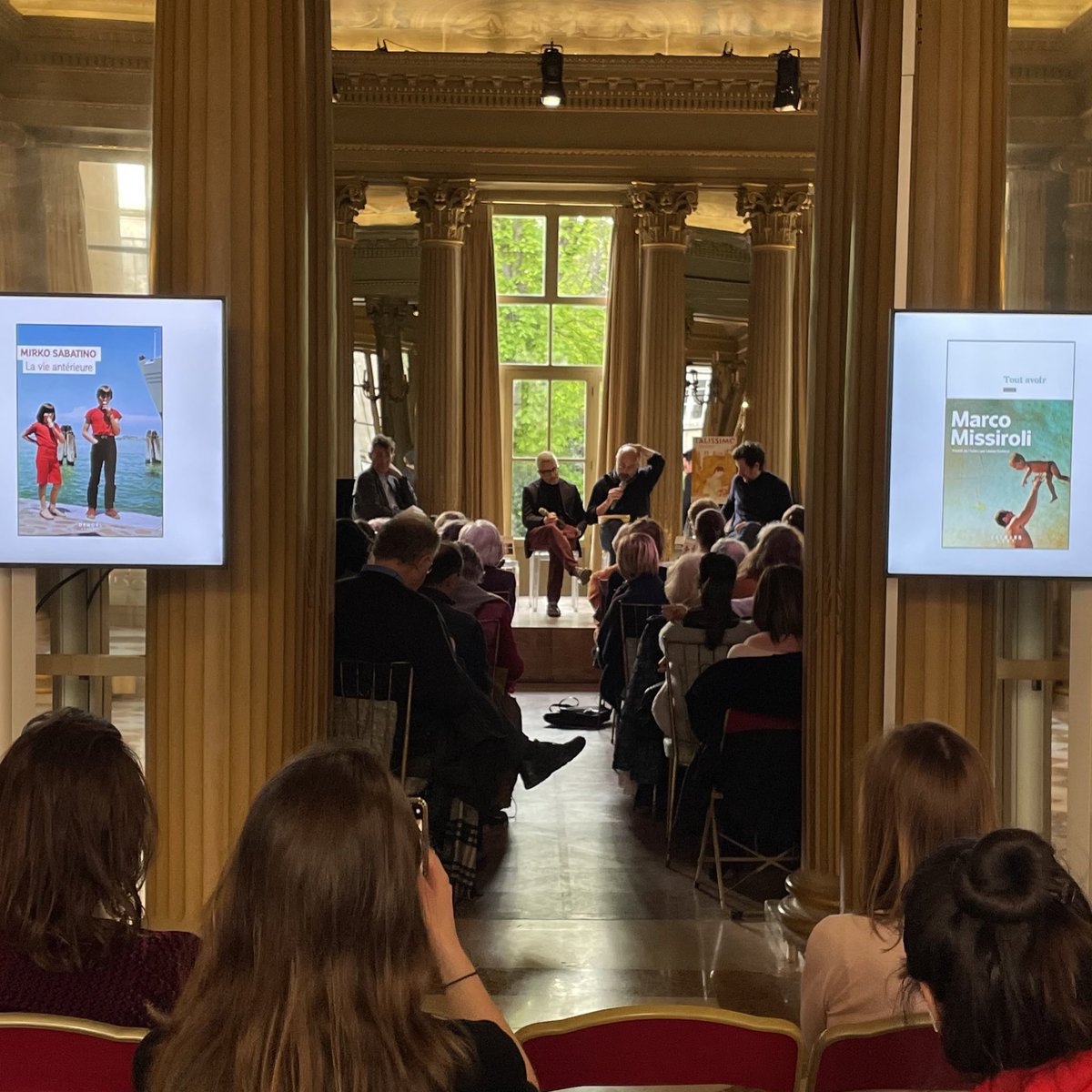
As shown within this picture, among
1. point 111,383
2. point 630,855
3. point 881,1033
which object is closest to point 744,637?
point 630,855

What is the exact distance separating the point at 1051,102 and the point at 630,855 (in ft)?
9.80

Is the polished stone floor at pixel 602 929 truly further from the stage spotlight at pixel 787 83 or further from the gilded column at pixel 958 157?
the stage spotlight at pixel 787 83

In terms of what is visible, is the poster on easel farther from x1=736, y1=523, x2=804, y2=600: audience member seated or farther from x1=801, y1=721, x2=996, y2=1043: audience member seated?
x1=801, y1=721, x2=996, y2=1043: audience member seated

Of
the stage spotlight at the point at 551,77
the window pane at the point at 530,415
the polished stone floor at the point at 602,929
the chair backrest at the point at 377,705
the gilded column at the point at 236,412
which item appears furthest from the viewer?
the window pane at the point at 530,415

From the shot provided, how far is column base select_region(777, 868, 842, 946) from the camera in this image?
162 inches

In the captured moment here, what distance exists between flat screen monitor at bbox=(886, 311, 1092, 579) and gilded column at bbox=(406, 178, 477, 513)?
33.1 feet

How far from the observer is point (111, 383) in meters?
3.29

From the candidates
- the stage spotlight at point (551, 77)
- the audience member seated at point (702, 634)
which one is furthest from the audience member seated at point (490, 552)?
the stage spotlight at point (551, 77)

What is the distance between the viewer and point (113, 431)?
3305 millimetres

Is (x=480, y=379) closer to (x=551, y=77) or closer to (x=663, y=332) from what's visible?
(x=663, y=332)

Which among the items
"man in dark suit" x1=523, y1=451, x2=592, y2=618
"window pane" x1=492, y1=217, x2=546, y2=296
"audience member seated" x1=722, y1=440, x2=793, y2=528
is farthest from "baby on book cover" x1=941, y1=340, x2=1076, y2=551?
"window pane" x1=492, y1=217, x2=546, y2=296

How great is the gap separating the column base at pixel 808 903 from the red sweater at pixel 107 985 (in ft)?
8.79

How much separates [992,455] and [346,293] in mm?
11271

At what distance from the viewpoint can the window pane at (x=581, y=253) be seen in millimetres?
15719
